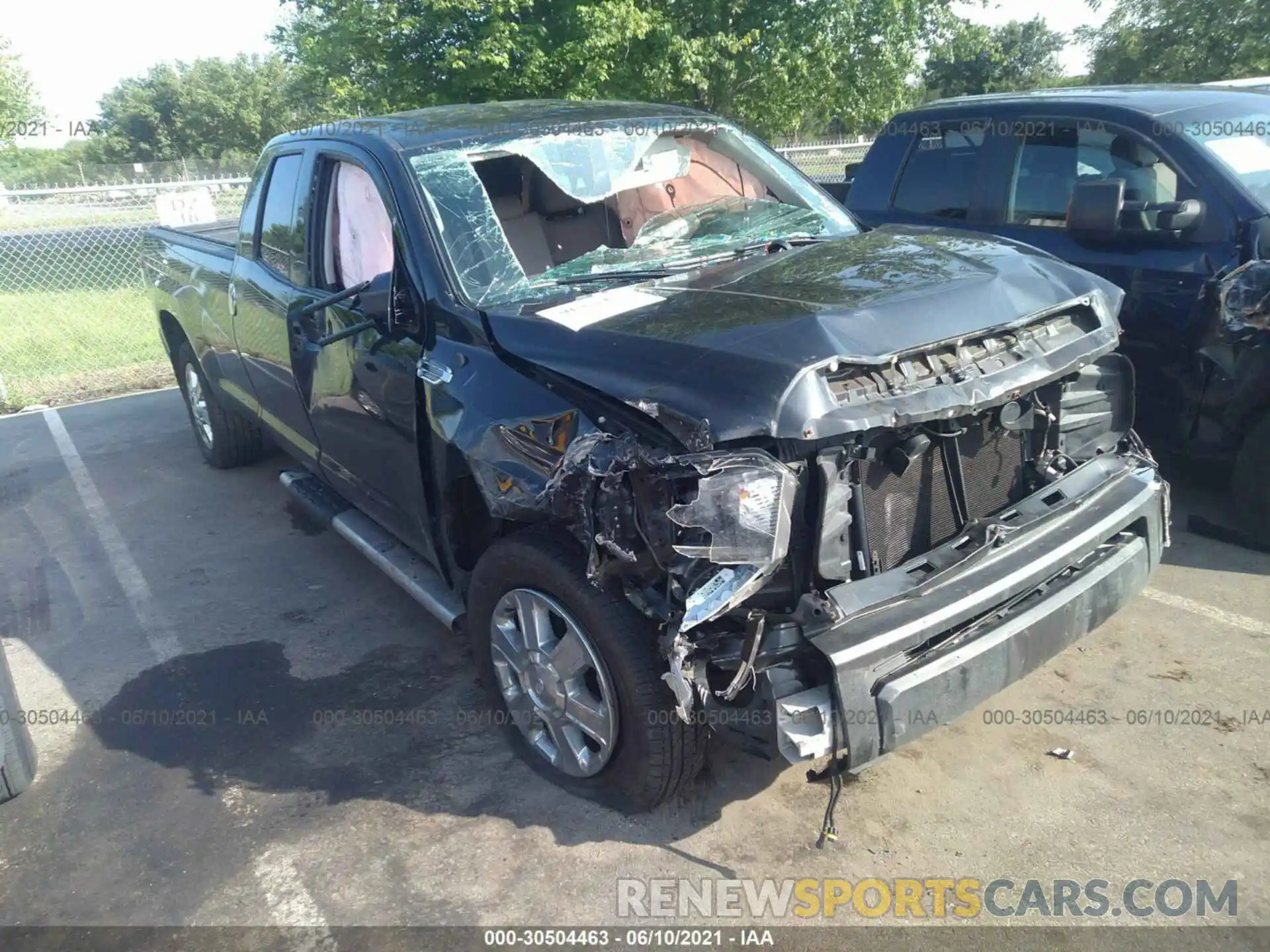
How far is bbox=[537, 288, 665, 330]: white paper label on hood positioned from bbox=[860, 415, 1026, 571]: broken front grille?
91 cm

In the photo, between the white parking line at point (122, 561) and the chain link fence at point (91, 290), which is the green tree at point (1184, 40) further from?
the white parking line at point (122, 561)

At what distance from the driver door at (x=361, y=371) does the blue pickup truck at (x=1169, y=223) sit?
216cm

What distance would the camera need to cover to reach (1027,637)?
2.74m

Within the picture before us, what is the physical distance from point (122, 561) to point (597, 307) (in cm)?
368

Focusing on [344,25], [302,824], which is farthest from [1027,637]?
[344,25]

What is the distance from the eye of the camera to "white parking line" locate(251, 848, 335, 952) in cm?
276

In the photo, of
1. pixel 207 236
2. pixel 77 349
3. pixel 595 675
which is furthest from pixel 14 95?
pixel 595 675

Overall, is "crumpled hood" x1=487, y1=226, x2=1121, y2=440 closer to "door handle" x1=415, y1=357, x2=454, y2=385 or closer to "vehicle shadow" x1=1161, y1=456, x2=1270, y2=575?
"door handle" x1=415, y1=357, x2=454, y2=385

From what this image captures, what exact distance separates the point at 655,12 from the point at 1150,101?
8.36m

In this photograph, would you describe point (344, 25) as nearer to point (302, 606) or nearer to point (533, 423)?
point (302, 606)

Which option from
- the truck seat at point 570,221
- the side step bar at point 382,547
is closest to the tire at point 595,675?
the side step bar at point 382,547

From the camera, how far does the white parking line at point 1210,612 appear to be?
3879 millimetres

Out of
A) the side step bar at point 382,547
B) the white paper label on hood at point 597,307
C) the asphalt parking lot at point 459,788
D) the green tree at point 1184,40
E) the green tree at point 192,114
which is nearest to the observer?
the asphalt parking lot at point 459,788

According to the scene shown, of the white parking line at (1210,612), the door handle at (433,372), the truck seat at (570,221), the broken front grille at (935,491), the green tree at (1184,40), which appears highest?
the green tree at (1184,40)
